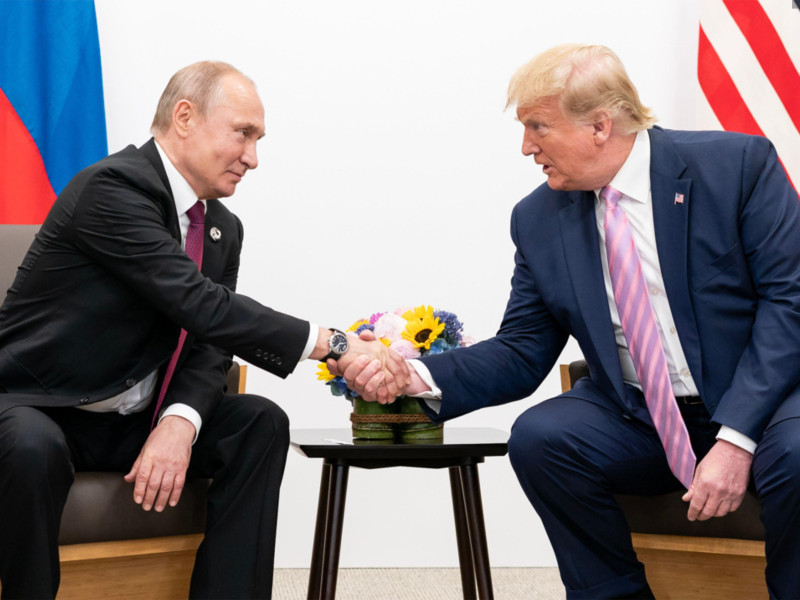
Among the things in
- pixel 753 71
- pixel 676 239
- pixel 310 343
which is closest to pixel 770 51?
pixel 753 71

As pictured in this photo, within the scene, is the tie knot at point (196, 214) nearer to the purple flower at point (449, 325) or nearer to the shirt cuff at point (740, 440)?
the purple flower at point (449, 325)

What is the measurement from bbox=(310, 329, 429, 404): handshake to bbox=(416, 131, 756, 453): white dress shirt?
474 mm

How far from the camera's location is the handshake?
2.12 metres

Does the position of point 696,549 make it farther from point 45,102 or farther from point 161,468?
point 45,102

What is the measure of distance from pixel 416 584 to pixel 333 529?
1.07m

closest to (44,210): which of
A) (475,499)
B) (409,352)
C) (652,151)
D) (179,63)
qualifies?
(179,63)

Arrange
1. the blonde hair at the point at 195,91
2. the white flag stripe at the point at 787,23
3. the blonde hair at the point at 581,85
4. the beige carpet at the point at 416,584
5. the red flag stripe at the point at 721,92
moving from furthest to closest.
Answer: the red flag stripe at the point at 721,92 → the white flag stripe at the point at 787,23 → the beige carpet at the point at 416,584 → the blonde hair at the point at 195,91 → the blonde hair at the point at 581,85

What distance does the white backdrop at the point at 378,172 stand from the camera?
3.29 metres

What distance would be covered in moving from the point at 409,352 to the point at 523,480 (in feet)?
1.49

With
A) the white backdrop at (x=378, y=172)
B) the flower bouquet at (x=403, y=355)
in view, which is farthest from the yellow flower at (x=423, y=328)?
the white backdrop at (x=378, y=172)

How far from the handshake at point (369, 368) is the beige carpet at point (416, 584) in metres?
1.04

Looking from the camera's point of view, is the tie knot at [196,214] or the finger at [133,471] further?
the tie knot at [196,214]

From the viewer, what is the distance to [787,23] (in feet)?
10.2

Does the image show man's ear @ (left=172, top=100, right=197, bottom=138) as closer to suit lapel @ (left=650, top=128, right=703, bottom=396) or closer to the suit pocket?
suit lapel @ (left=650, top=128, right=703, bottom=396)
